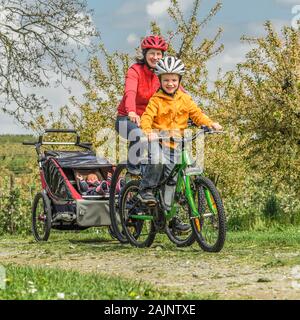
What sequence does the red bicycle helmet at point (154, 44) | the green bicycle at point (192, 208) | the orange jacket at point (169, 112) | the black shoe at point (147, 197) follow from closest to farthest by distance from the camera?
1. the green bicycle at point (192, 208)
2. the orange jacket at point (169, 112)
3. the black shoe at point (147, 197)
4. the red bicycle helmet at point (154, 44)

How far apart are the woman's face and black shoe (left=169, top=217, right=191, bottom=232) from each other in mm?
1957

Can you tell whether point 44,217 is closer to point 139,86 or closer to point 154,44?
point 139,86

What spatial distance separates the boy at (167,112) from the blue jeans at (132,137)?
0.41m

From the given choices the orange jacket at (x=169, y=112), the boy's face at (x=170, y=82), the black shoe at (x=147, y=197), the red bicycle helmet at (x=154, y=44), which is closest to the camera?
the orange jacket at (x=169, y=112)

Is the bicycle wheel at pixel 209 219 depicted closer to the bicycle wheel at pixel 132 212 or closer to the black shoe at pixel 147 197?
the black shoe at pixel 147 197

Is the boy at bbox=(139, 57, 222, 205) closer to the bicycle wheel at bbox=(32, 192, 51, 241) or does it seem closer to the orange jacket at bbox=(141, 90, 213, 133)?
the orange jacket at bbox=(141, 90, 213, 133)

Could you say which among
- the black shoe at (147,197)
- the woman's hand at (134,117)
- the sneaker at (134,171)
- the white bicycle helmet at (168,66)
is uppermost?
the white bicycle helmet at (168,66)

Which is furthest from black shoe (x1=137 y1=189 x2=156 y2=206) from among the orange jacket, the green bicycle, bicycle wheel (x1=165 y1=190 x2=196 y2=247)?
the orange jacket

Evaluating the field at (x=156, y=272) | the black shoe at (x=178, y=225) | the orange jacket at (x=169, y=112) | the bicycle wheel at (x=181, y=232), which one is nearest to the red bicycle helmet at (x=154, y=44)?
the orange jacket at (x=169, y=112)

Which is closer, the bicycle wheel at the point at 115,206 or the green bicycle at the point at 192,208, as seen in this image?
the green bicycle at the point at 192,208

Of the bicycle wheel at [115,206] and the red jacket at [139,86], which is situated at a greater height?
the red jacket at [139,86]

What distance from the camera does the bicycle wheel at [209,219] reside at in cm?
834

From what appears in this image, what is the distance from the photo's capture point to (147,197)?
30.3ft
